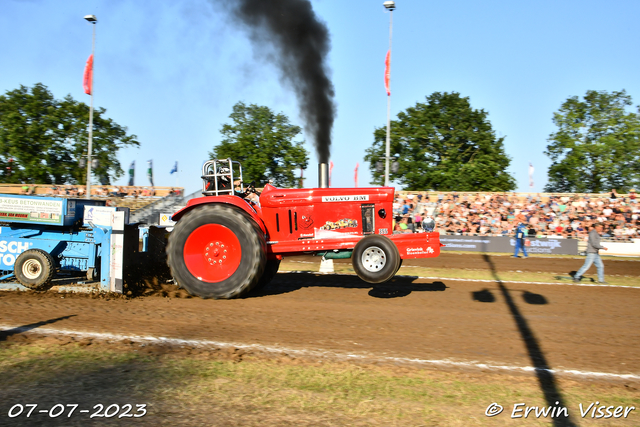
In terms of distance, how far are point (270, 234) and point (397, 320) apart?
2.77m

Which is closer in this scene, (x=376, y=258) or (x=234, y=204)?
(x=376, y=258)

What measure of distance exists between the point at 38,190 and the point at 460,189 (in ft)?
94.1

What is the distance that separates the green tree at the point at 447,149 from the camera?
119 feet

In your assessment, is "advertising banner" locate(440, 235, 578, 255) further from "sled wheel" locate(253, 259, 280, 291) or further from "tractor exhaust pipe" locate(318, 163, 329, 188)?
"sled wheel" locate(253, 259, 280, 291)

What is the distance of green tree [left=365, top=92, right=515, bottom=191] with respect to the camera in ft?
119

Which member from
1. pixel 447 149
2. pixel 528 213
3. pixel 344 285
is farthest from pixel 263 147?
pixel 344 285

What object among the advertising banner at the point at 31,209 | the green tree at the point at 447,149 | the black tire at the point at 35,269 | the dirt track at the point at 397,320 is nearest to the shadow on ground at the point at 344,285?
the dirt track at the point at 397,320

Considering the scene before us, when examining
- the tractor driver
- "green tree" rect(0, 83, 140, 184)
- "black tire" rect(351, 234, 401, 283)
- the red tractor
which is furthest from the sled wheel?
"green tree" rect(0, 83, 140, 184)

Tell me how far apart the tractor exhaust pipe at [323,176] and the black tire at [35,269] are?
495cm

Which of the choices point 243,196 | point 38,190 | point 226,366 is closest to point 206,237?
point 243,196

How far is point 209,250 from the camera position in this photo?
8.19 meters

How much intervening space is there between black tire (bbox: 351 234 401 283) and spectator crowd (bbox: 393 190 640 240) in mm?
14153

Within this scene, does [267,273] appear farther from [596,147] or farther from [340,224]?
[596,147]

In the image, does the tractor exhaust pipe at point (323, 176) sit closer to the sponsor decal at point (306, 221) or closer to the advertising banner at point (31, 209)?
the sponsor decal at point (306, 221)
